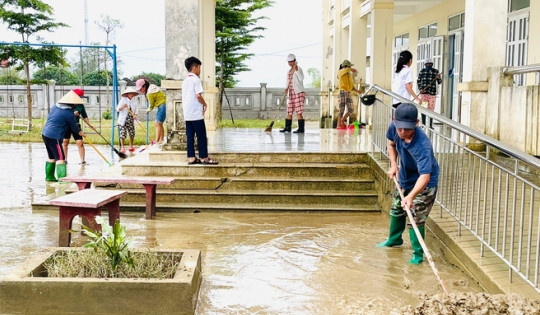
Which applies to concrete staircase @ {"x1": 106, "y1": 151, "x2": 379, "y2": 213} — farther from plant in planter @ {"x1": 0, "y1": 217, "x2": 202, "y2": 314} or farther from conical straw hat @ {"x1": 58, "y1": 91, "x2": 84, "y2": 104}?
plant in planter @ {"x1": 0, "y1": 217, "x2": 202, "y2": 314}

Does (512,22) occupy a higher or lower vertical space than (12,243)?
higher

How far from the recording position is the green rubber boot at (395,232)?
5798 millimetres

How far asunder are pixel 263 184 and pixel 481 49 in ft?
12.4

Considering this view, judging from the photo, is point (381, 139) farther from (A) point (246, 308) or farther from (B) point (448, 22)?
(B) point (448, 22)

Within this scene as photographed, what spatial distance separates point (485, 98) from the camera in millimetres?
8789

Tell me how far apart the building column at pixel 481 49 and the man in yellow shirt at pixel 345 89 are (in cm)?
461

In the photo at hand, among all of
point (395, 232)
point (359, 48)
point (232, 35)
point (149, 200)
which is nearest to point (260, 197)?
point (149, 200)

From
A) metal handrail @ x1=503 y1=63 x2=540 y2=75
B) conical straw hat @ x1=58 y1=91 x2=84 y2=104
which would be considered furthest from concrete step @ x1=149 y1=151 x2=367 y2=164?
conical straw hat @ x1=58 y1=91 x2=84 y2=104

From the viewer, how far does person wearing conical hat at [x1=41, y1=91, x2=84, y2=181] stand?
950cm

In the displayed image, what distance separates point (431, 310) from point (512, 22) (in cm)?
1019

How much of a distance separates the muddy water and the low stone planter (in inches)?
13.9

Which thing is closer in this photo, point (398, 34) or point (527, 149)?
point (527, 149)

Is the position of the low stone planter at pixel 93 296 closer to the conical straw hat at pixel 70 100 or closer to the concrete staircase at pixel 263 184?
the concrete staircase at pixel 263 184

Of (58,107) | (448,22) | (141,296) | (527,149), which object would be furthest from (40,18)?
(141,296)
